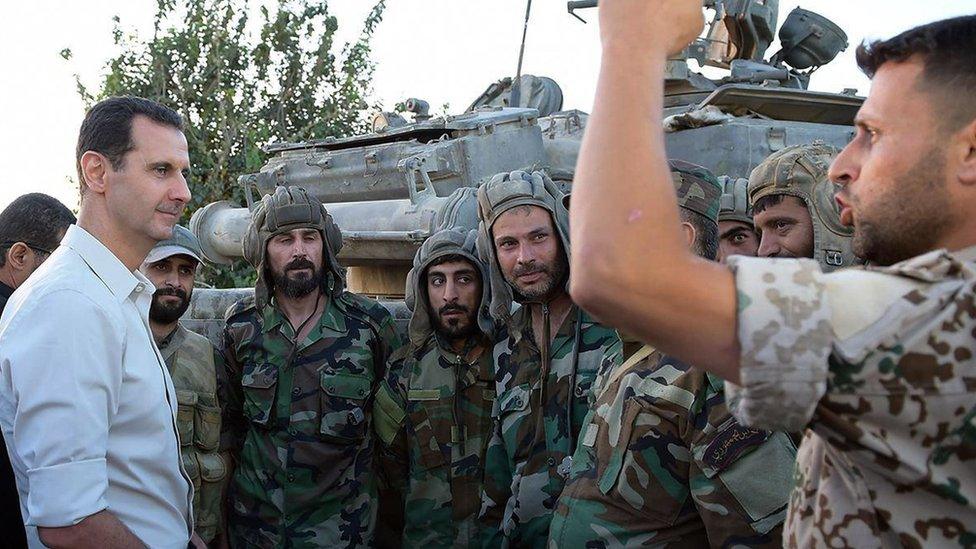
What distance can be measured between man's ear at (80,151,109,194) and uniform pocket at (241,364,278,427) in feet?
6.81

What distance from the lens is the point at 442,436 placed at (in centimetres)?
474

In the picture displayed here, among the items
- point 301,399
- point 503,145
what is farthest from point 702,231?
point 503,145

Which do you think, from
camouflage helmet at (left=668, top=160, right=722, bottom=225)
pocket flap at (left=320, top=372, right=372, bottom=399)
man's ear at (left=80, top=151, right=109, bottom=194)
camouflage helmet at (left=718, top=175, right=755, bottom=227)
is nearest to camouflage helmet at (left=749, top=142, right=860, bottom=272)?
camouflage helmet at (left=718, top=175, right=755, bottom=227)

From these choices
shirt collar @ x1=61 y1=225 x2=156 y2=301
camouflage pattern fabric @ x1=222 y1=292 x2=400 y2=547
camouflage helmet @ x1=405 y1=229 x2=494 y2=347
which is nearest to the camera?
shirt collar @ x1=61 y1=225 x2=156 y2=301

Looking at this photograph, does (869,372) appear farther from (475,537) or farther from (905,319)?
(475,537)

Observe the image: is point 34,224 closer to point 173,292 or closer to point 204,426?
point 173,292

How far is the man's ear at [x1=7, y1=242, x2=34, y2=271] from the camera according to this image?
465 centimetres

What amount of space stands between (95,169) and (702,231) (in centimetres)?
186

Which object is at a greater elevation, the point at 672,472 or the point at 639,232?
the point at 639,232

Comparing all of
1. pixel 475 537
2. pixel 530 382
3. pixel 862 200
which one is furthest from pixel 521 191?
pixel 862 200

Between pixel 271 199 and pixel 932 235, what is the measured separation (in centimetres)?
445

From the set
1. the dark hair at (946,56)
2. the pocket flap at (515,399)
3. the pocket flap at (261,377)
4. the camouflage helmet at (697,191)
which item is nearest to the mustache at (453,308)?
the pocket flap at (515,399)

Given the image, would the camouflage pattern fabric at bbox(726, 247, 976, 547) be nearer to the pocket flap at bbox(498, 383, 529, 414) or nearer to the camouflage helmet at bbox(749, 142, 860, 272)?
the camouflage helmet at bbox(749, 142, 860, 272)

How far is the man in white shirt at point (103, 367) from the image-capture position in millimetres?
2592
